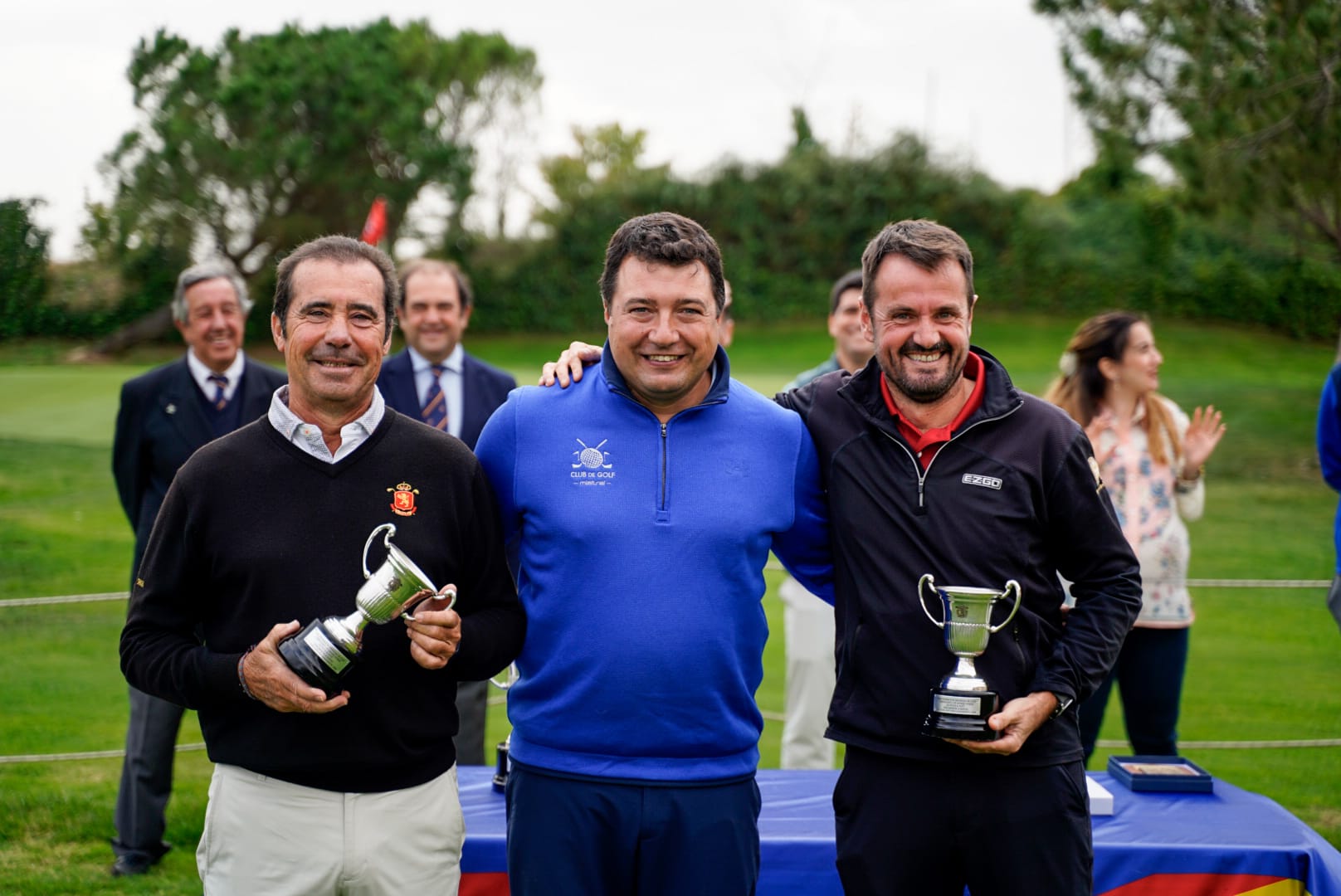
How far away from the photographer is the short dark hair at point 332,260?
9.18 ft

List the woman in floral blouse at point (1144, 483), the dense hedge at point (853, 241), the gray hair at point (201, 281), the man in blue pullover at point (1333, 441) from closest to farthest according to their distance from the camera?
the man in blue pullover at point (1333, 441), the woman in floral blouse at point (1144, 483), the gray hair at point (201, 281), the dense hedge at point (853, 241)

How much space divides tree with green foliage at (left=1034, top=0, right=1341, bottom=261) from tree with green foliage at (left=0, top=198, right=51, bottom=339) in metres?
9.68

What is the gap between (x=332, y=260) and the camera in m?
2.79

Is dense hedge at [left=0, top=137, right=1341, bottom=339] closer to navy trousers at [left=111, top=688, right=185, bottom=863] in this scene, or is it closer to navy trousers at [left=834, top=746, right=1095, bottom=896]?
navy trousers at [left=111, top=688, right=185, bottom=863]

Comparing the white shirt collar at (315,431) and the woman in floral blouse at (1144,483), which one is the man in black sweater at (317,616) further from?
the woman in floral blouse at (1144,483)

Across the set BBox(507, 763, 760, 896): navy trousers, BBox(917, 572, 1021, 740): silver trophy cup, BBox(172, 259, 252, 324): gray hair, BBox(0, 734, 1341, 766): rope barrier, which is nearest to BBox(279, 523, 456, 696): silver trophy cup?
BBox(507, 763, 760, 896): navy trousers

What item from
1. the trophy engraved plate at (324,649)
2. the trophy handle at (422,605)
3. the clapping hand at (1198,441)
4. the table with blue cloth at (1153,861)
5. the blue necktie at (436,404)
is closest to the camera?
the trophy engraved plate at (324,649)

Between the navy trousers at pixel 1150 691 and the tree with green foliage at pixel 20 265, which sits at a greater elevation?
the tree with green foliage at pixel 20 265

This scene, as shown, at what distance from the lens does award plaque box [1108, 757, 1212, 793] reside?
146 inches

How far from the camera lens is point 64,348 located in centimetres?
1041

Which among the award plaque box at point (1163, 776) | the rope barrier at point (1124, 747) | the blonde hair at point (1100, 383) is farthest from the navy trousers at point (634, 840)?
the rope barrier at point (1124, 747)

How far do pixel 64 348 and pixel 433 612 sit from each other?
9.21 m

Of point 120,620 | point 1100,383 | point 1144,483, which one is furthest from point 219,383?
point 120,620

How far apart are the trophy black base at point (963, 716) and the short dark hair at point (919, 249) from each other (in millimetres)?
922
